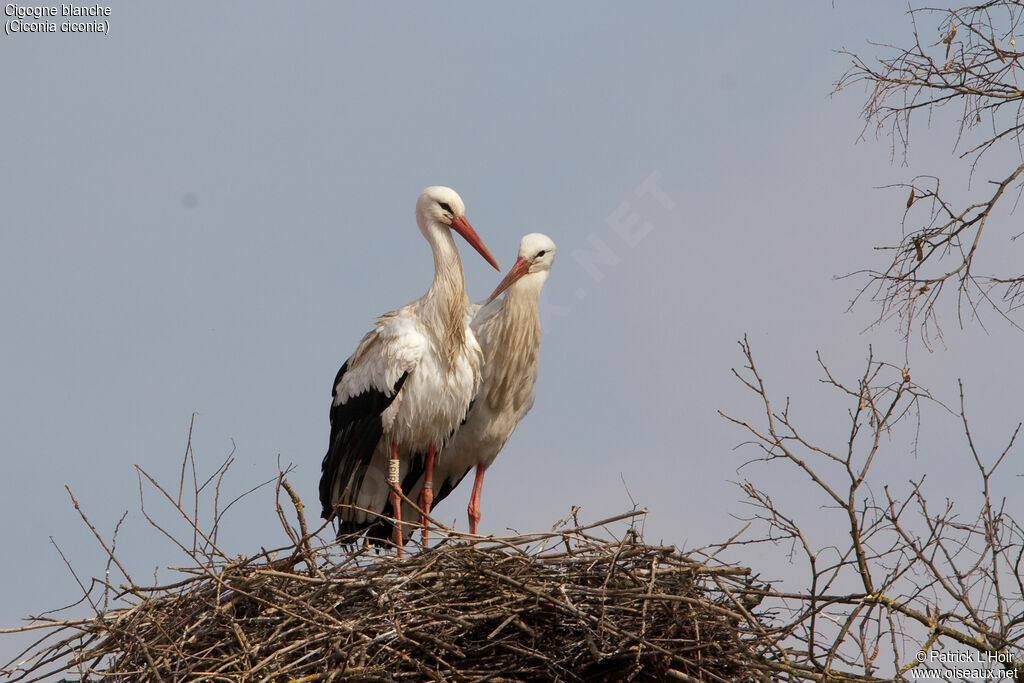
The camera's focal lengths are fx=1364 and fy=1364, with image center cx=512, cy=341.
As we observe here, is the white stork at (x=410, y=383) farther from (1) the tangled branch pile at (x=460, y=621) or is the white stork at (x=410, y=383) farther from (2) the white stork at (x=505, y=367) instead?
(1) the tangled branch pile at (x=460, y=621)

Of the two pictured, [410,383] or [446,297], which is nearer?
[410,383]

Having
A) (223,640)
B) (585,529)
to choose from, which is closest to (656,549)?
(585,529)

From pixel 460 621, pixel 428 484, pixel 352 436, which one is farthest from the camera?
pixel 428 484

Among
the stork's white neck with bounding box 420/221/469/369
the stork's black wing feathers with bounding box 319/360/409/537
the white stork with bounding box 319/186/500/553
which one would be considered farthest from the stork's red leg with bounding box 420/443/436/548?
the stork's white neck with bounding box 420/221/469/369

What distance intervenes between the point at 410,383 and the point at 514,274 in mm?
939

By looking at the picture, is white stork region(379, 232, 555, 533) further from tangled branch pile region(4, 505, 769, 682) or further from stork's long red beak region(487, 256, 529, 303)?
tangled branch pile region(4, 505, 769, 682)

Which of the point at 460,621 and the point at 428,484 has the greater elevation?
the point at 428,484

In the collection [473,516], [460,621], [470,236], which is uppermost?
[470,236]

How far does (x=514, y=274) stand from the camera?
7.30 m

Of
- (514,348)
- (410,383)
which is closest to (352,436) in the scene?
(410,383)

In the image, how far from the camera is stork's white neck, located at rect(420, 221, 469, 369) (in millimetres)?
6848

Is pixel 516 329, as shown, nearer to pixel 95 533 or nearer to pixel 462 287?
pixel 462 287

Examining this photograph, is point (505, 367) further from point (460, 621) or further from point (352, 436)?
point (460, 621)

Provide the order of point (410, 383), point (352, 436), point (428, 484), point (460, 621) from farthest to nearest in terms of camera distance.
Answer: point (428, 484) → point (352, 436) → point (410, 383) → point (460, 621)
